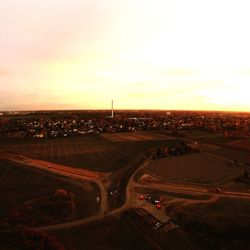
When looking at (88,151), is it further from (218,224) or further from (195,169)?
(218,224)

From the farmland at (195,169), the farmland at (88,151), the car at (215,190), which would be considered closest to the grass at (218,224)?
the car at (215,190)

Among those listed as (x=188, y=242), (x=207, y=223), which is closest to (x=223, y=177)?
(x=207, y=223)

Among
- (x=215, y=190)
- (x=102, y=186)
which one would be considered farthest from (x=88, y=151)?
(x=215, y=190)

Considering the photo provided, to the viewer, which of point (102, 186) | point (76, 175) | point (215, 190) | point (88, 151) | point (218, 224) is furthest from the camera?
point (88, 151)

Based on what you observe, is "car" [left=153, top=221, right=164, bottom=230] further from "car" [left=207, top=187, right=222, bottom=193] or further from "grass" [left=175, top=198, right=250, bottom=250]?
"car" [left=207, top=187, right=222, bottom=193]

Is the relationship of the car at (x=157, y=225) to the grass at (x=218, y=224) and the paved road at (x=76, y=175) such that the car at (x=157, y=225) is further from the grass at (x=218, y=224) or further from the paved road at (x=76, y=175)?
the paved road at (x=76, y=175)

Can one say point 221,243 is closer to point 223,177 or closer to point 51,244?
point 51,244
